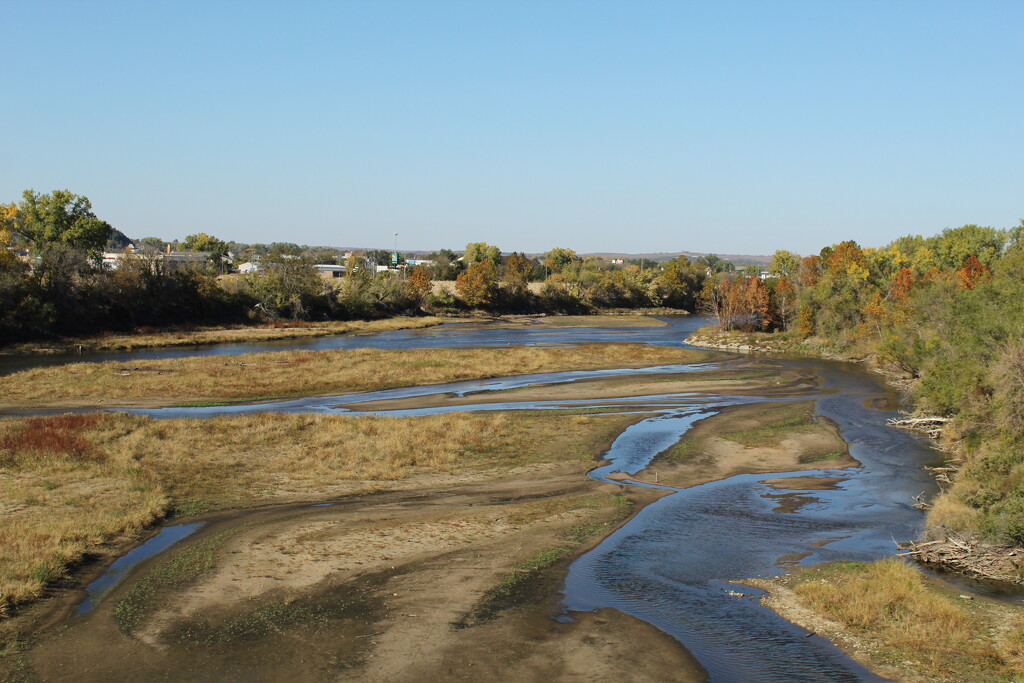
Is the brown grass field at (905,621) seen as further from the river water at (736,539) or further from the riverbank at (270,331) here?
the riverbank at (270,331)

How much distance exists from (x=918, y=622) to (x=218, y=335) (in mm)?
88820

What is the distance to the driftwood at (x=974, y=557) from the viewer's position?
20.3 meters

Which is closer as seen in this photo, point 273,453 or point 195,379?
point 273,453

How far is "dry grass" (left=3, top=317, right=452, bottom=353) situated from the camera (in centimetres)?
7933

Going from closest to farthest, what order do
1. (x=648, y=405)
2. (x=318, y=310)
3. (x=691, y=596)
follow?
(x=691, y=596) → (x=648, y=405) → (x=318, y=310)

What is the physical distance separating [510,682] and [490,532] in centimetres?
905

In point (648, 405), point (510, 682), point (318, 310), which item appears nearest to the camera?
point (510, 682)

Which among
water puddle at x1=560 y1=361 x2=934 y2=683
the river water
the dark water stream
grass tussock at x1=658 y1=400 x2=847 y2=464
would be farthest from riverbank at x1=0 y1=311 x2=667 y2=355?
grass tussock at x1=658 y1=400 x2=847 y2=464

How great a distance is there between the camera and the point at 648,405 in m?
50.3

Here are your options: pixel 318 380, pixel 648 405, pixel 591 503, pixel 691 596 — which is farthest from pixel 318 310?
pixel 691 596

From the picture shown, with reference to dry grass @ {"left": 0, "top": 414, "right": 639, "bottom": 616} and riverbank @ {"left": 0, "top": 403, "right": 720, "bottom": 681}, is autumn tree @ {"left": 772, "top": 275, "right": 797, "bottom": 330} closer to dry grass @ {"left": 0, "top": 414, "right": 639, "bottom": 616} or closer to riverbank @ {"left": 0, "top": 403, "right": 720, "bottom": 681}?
dry grass @ {"left": 0, "top": 414, "right": 639, "bottom": 616}

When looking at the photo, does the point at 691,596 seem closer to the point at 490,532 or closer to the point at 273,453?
the point at 490,532

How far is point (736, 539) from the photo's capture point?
962 inches

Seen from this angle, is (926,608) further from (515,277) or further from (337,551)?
(515,277)
